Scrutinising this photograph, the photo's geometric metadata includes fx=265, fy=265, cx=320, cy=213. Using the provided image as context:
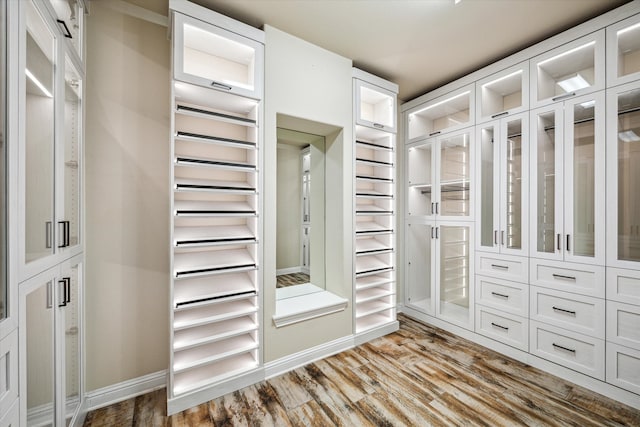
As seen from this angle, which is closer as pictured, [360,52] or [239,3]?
[239,3]

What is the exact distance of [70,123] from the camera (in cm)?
166

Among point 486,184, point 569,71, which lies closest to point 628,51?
point 569,71

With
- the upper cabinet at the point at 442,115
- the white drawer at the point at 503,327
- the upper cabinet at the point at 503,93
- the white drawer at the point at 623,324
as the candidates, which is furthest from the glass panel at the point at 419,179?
the white drawer at the point at 623,324

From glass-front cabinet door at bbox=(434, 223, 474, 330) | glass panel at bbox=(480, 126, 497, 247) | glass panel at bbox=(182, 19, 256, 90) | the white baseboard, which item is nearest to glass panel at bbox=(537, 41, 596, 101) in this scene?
glass panel at bbox=(480, 126, 497, 247)

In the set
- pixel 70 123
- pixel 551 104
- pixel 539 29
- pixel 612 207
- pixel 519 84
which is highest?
pixel 539 29

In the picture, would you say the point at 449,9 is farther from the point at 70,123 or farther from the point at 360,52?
the point at 70,123

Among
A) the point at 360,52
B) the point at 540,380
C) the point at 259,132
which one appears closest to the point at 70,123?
the point at 259,132

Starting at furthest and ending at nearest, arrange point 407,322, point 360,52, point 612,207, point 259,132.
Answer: point 407,322, point 360,52, point 259,132, point 612,207

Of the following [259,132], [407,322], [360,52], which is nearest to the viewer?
[259,132]

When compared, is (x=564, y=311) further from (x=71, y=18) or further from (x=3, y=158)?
(x=71, y=18)

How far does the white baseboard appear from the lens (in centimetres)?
195

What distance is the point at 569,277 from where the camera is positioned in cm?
Answer: 227

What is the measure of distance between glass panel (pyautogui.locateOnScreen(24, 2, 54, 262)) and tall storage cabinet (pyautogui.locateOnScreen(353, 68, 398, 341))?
7.61 feet

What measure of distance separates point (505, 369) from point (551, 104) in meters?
2.44
